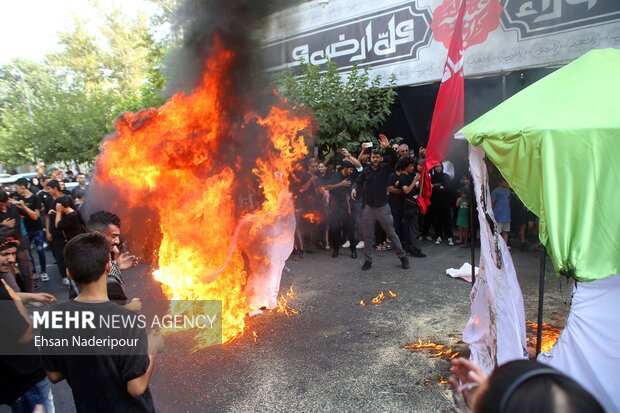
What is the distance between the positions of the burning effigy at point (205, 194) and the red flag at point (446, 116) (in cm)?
224

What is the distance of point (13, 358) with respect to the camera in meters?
2.64

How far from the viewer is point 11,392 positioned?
269 cm

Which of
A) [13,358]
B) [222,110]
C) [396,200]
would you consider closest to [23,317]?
[13,358]

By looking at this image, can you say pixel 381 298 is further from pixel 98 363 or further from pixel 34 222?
pixel 34 222

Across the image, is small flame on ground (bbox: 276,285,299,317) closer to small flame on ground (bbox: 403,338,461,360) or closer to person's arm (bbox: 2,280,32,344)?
small flame on ground (bbox: 403,338,461,360)

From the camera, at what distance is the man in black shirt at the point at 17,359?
262cm

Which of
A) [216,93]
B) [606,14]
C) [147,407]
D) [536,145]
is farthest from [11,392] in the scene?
[606,14]

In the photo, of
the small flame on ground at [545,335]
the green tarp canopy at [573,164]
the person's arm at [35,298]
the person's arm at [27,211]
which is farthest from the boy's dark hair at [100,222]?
the person's arm at [27,211]

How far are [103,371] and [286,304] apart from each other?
13.9ft

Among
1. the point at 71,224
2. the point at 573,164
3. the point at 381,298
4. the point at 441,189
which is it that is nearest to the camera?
the point at 573,164

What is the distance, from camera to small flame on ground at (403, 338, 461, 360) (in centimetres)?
442

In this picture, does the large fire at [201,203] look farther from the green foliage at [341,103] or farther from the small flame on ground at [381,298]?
the green foliage at [341,103]

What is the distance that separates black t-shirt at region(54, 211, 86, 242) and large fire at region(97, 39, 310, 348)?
3.28 ft

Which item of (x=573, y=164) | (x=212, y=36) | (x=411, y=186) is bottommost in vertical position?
(x=411, y=186)
